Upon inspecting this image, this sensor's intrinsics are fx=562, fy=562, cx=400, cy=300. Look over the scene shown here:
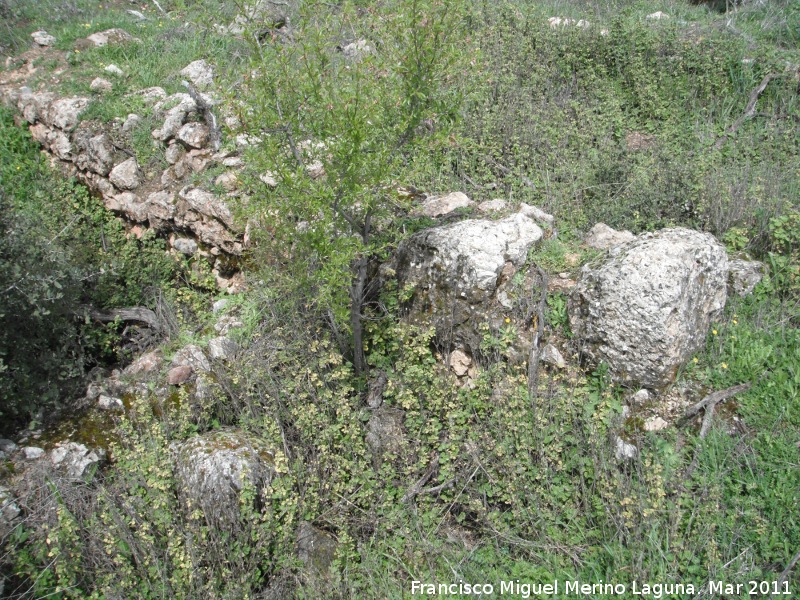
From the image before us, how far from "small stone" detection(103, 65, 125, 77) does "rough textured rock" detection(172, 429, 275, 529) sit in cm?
643

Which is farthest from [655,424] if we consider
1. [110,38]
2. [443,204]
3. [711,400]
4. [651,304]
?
[110,38]

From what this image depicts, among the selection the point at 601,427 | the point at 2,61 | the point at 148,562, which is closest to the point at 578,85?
the point at 601,427

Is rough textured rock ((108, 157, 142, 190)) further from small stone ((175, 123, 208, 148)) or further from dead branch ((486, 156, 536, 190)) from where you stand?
dead branch ((486, 156, 536, 190))

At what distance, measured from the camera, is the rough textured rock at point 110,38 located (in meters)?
8.91

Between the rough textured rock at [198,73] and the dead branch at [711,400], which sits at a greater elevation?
the rough textured rock at [198,73]

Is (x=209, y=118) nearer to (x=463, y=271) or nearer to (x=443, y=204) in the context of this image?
(x=443, y=204)

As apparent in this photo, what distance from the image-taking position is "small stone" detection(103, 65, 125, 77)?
827 centimetres

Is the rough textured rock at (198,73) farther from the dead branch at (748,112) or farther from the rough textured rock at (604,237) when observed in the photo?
the dead branch at (748,112)

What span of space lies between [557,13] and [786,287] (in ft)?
20.4

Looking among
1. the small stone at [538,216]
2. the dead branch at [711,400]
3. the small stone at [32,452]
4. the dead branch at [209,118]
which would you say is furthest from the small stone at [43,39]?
the dead branch at [711,400]

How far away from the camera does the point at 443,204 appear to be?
5637 mm

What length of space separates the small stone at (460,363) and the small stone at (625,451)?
129cm

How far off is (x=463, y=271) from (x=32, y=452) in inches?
149

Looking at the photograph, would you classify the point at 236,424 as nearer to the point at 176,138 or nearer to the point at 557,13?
the point at 176,138
